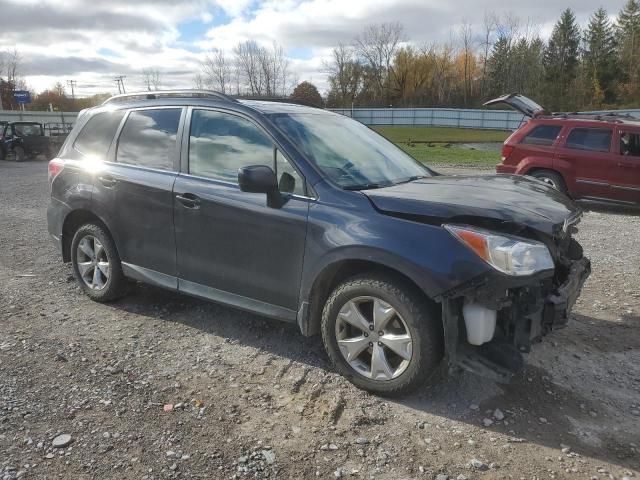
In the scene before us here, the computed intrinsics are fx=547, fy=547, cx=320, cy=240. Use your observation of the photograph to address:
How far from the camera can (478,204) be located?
322 cm

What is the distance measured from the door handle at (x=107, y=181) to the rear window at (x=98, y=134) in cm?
25

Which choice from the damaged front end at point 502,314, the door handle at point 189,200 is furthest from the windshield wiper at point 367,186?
the door handle at point 189,200

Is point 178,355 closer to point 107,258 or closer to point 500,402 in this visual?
point 107,258

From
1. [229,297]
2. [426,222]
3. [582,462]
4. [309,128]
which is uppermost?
[309,128]

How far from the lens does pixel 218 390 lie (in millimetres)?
3525

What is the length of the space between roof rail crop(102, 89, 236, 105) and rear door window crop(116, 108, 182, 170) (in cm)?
15

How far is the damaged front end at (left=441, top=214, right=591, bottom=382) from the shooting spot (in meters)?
3.01

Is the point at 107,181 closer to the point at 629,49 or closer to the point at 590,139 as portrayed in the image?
the point at 590,139

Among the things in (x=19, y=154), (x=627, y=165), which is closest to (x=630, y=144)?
(x=627, y=165)

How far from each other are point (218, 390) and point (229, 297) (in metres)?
0.72

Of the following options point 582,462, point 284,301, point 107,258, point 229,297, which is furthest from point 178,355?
point 582,462

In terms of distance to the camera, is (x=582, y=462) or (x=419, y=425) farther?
(x=419, y=425)

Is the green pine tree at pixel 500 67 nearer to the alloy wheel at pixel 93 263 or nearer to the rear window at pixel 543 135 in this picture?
the rear window at pixel 543 135

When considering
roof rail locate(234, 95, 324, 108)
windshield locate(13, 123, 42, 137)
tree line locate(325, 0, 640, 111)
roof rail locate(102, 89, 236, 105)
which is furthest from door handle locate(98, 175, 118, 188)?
tree line locate(325, 0, 640, 111)
